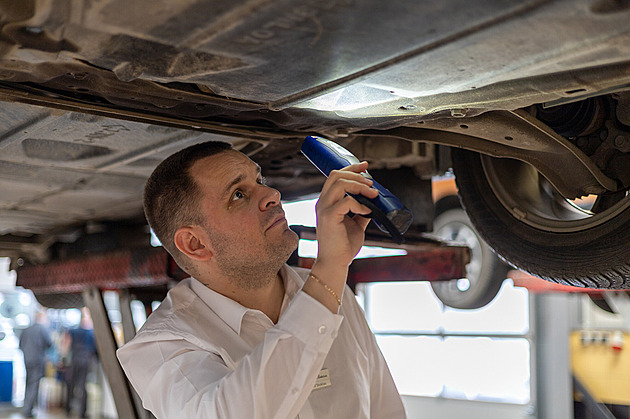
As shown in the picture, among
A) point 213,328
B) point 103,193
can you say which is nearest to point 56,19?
point 213,328

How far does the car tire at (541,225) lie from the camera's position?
1.69 m

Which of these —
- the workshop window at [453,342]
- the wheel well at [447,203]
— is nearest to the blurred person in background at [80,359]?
the workshop window at [453,342]

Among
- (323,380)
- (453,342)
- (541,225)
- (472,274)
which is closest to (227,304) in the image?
(323,380)

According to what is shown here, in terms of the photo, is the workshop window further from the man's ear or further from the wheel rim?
the man's ear

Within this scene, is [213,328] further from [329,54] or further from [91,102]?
[329,54]

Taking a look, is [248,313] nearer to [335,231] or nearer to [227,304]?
[227,304]

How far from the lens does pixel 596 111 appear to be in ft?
5.73

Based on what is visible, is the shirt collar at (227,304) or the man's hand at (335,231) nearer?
the man's hand at (335,231)

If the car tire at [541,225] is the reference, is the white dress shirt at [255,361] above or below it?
below

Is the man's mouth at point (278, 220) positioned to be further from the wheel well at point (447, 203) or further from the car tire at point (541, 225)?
the wheel well at point (447, 203)

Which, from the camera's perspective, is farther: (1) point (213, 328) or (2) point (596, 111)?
(2) point (596, 111)

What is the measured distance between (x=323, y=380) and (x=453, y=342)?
683 cm

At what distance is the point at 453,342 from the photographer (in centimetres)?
800

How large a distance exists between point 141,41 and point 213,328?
0.72 meters
